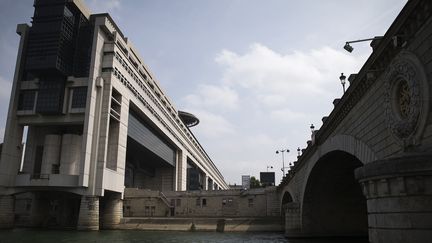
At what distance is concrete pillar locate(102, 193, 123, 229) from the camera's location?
55806 mm

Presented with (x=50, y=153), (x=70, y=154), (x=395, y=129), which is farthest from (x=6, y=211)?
(x=395, y=129)

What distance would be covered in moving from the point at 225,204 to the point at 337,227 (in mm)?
38611

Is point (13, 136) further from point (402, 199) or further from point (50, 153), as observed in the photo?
point (402, 199)

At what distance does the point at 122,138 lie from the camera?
61.8m

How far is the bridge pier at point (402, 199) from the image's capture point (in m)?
8.98

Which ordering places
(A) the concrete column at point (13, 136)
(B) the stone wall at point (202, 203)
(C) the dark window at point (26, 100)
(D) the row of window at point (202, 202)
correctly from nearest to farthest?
(A) the concrete column at point (13, 136), (C) the dark window at point (26, 100), (B) the stone wall at point (202, 203), (D) the row of window at point (202, 202)

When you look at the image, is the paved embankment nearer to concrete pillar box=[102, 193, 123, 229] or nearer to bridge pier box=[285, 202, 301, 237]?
concrete pillar box=[102, 193, 123, 229]

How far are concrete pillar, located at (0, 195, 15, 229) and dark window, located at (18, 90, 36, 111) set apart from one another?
1414cm

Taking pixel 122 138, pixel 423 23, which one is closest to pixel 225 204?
pixel 122 138

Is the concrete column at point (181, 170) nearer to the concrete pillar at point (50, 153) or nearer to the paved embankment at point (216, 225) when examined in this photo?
the concrete pillar at point (50, 153)

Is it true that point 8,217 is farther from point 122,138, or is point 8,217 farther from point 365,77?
point 365,77

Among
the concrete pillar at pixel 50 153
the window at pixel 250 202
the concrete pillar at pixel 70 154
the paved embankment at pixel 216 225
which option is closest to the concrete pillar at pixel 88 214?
the paved embankment at pixel 216 225

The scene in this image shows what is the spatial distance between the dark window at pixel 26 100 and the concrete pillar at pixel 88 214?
1836 cm

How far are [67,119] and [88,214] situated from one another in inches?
617
